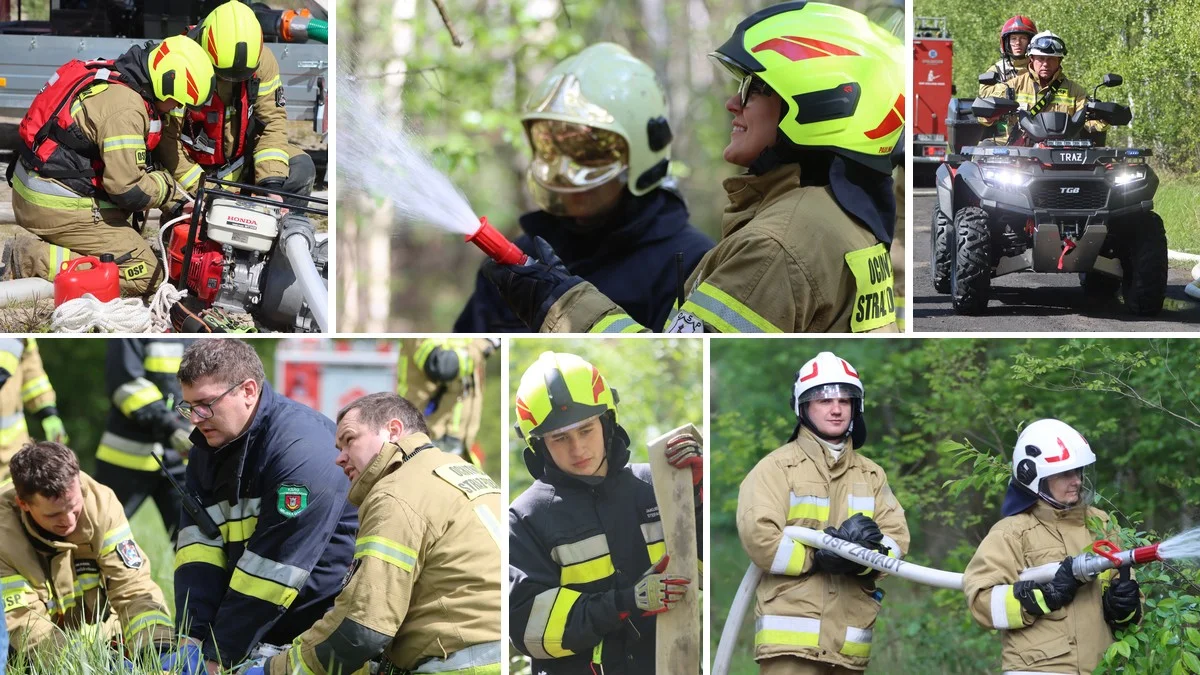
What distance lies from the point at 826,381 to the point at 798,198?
1.18 m

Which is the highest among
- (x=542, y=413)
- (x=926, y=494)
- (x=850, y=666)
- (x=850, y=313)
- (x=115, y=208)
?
(x=115, y=208)

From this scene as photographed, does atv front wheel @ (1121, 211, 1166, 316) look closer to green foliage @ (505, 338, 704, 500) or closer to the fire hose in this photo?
the fire hose

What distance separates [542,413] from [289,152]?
158 cm

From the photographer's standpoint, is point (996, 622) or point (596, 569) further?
point (596, 569)

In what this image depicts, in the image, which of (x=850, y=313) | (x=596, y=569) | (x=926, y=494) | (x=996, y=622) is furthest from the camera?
(x=926, y=494)

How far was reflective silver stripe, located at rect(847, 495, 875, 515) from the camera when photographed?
5.76m

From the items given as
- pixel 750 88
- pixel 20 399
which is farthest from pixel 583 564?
pixel 20 399

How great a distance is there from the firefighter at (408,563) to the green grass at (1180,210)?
308 centimetres

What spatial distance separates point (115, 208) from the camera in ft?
19.5

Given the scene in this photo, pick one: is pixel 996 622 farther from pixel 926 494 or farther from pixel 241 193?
pixel 241 193

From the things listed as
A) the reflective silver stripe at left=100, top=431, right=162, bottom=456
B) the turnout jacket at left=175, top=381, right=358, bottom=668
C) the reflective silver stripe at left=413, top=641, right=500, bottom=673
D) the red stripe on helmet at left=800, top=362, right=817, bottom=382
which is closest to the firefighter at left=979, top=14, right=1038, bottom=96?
the red stripe on helmet at left=800, top=362, right=817, bottom=382

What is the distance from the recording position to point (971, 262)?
571cm

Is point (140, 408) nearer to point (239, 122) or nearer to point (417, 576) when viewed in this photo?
point (239, 122)

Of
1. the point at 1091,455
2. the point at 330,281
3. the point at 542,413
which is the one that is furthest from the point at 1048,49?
the point at 330,281
